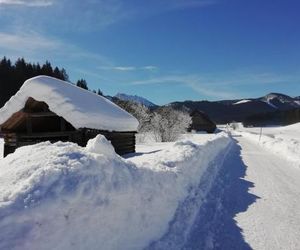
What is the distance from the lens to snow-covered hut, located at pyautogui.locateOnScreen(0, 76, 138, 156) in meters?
15.9

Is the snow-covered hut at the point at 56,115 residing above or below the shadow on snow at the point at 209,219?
above

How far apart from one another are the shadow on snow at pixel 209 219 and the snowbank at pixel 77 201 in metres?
0.26

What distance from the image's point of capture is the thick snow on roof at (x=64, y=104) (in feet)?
51.5

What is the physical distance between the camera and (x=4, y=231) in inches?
153

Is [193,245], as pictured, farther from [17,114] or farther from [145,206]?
[17,114]

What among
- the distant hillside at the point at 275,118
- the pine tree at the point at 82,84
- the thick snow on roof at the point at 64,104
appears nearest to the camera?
the thick snow on roof at the point at 64,104

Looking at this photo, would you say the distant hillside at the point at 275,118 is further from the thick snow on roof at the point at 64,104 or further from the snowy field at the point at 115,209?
the snowy field at the point at 115,209

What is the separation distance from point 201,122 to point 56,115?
6526 cm

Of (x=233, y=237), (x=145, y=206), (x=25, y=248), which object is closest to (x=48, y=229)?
(x=25, y=248)

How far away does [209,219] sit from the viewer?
285 inches

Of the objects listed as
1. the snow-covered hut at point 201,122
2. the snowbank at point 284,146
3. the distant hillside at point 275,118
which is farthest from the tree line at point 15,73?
the distant hillside at point 275,118

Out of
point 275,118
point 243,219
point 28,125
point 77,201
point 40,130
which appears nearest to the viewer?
point 77,201

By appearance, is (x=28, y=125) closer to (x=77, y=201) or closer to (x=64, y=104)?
(x=64, y=104)

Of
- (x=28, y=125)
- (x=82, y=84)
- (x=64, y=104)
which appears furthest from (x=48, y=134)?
(x=82, y=84)
